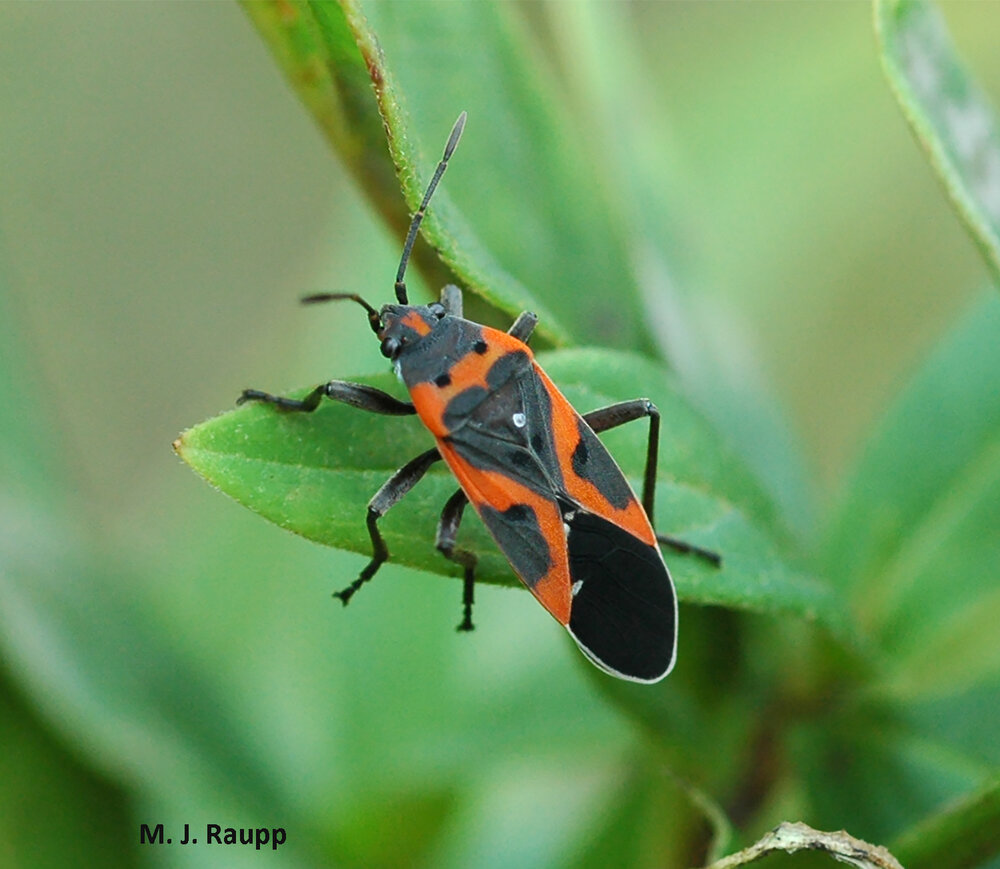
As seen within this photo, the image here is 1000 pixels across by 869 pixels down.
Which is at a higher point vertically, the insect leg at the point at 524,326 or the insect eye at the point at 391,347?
the insect leg at the point at 524,326

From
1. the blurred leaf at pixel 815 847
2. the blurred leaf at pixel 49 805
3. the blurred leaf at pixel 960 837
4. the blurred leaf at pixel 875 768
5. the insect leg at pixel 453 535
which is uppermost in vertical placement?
the insect leg at pixel 453 535

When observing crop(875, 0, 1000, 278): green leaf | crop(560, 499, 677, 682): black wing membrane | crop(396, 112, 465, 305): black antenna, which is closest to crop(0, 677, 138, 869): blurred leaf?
crop(560, 499, 677, 682): black wing membrane

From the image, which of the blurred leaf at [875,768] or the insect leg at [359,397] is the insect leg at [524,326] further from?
the blurred leaf at [875,768]

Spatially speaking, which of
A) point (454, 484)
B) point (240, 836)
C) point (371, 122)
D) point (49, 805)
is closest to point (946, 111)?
point (371, 122)

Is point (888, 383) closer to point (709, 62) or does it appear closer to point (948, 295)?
point (948, 295)

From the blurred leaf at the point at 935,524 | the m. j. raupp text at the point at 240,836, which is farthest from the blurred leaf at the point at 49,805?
the blurred leaf at the point at 935,524

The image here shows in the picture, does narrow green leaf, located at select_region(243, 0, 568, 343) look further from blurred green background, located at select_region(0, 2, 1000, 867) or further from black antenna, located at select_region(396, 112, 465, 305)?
blurred green background, located at select_region(0, 2, 1000, 867)

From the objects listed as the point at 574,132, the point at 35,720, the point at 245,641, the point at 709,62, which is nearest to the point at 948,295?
the point at 709,62

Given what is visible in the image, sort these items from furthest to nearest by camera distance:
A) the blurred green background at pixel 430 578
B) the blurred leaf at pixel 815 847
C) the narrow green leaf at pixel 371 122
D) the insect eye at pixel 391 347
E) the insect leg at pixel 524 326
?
the insect eye at pixel 391 347 < the blurred green background at pixel 430 578 < the insect leg at pixel 524 326 < the narrow green leaf at pixel 371 122 < the blurred leaf at pixel 815 847
